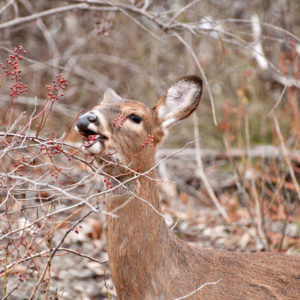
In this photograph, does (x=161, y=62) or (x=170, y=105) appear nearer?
(x=170, y=105)

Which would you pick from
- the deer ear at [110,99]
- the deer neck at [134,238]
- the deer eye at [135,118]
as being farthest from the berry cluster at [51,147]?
the deer ear at [110,99]

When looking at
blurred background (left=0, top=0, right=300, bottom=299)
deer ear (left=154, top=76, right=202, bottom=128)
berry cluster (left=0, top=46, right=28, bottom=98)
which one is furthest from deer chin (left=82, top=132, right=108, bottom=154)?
blurred background (left=0, top=0, right=300, bottom=299)

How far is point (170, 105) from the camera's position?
4.08 m

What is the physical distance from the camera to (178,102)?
407 centimetres

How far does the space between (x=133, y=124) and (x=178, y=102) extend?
56cm

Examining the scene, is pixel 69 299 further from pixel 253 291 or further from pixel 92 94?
pixel 92 94

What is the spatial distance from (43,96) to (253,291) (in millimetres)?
6315

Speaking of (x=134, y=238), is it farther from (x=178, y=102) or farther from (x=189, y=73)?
(x=189, y=73)

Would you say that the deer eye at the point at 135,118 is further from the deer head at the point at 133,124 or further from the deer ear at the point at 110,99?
the deer ear at the point at 110,99

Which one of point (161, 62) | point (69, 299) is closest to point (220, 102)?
point (161, 62)

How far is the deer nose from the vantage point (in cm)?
315

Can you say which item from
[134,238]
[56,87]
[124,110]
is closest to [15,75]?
[56,87]

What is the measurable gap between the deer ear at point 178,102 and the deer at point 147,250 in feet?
0.49

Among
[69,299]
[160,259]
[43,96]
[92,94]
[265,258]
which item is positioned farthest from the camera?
[92,94]
